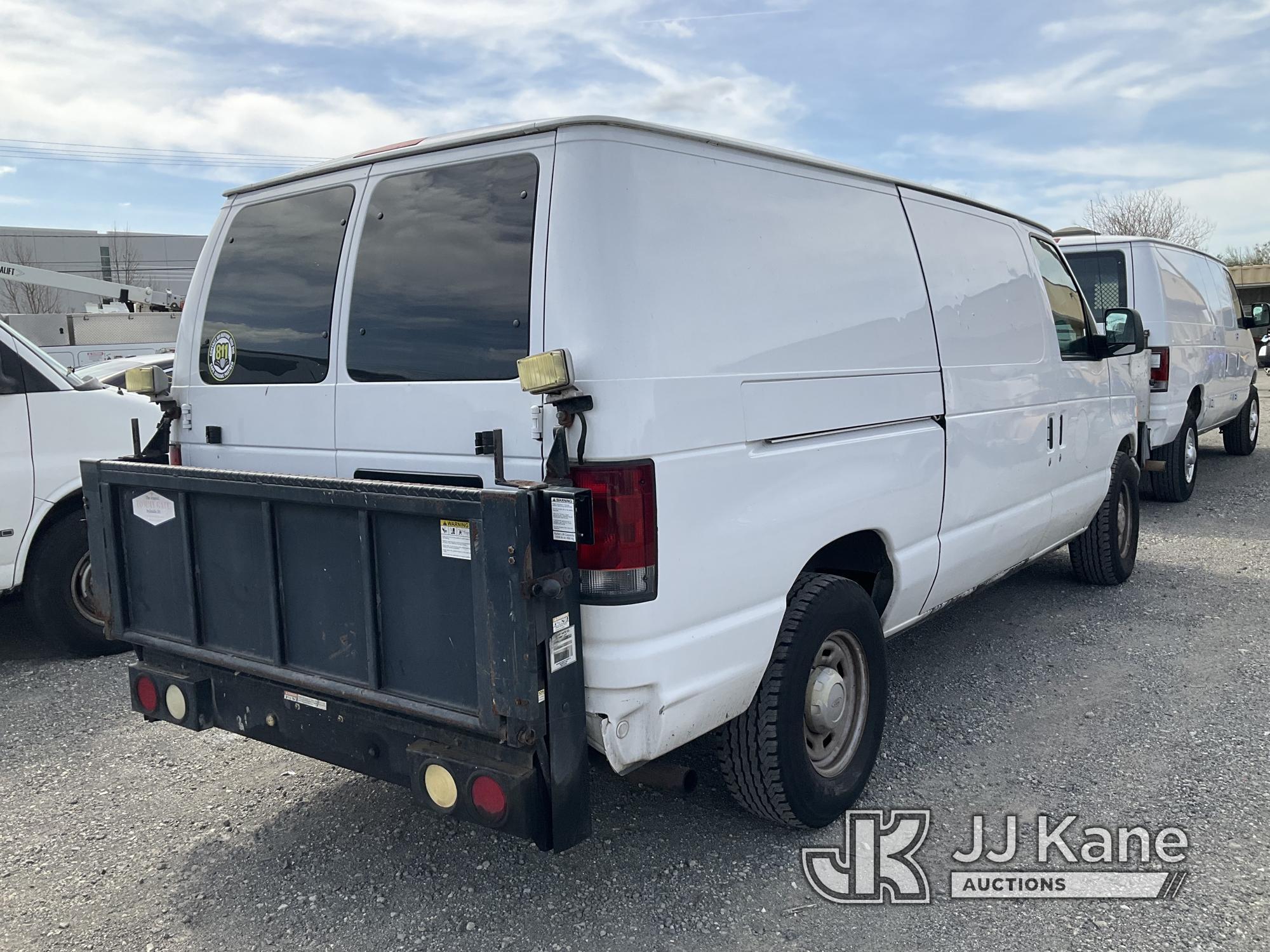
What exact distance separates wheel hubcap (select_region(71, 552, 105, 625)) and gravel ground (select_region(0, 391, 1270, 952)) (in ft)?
1.30

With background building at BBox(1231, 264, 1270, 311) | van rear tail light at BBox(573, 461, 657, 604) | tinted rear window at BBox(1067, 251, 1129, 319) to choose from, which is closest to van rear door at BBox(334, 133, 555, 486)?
van rear tail light at BBox(573, 461, 657, 604)

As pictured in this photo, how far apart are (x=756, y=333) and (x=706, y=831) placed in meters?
1.76

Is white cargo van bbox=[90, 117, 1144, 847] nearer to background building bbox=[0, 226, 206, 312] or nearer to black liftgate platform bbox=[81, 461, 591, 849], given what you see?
black liftgate platform bbox=[81, 461, 591, 849]

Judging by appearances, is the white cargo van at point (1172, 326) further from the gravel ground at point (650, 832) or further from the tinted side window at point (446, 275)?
the tinted side window at point (446, 275)

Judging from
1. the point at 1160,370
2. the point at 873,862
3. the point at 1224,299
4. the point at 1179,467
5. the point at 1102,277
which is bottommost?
the point at 873,862

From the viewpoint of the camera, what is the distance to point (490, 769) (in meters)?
2.60

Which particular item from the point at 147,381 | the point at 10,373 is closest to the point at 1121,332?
the point at 147,381

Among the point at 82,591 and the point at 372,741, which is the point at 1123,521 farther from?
the point at 82,591

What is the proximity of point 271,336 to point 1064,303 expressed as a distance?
13.7 ft

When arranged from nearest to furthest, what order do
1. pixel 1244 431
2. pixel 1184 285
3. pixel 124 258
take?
pixel 1184 285 → pixel 1244 431 → pixel 124 258

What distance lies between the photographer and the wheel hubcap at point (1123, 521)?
20.8 feet

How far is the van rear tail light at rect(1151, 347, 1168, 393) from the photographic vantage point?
8648 millimetres

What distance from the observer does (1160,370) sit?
871 centimetres

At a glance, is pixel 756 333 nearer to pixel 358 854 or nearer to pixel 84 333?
pixel 358 854
